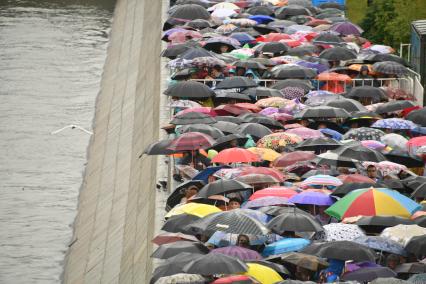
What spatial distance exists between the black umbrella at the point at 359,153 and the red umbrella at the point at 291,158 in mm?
414

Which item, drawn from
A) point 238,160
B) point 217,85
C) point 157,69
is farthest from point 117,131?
point 238,160

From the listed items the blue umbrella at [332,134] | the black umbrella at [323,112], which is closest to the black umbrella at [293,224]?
the blue umbrella at [332,134]

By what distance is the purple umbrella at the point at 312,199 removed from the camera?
64.1ft

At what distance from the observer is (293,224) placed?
17953mm

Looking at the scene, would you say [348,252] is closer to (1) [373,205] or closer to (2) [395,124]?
(1) [373,205]

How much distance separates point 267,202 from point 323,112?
18.6ft

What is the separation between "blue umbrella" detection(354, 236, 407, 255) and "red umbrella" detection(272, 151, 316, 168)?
455 cm

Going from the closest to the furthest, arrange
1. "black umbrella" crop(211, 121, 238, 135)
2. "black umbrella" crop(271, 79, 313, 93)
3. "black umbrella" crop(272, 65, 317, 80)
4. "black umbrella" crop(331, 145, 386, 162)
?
"black umbrella" crop(331, 145, 386, 162)
"black umbrella" crop(211, 121, 238, 135)
"black umbrella" crop(271, 79, 313, 93)
"black umbrella" crop(272, 65, 317, 80)


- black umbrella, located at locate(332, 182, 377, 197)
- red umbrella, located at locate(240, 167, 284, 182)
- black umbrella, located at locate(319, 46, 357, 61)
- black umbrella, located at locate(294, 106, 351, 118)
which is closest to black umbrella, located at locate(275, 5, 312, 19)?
black umbrella, located at locate(319, 46, 357, 61)

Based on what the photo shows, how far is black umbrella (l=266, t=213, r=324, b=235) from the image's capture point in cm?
1790

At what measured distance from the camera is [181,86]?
2702 centimetres

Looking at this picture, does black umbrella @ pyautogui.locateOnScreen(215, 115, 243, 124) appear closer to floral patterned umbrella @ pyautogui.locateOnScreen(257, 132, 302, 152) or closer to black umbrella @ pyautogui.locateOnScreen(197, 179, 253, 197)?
floral patterned umbrella @ pyautogui.locateOnScreen(257, 132, 302, 152)

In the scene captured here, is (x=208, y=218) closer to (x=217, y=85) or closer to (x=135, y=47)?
(x=217, y=85)

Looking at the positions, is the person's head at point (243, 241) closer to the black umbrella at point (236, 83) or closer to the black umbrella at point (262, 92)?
the black umbrella at point (262, 92)
